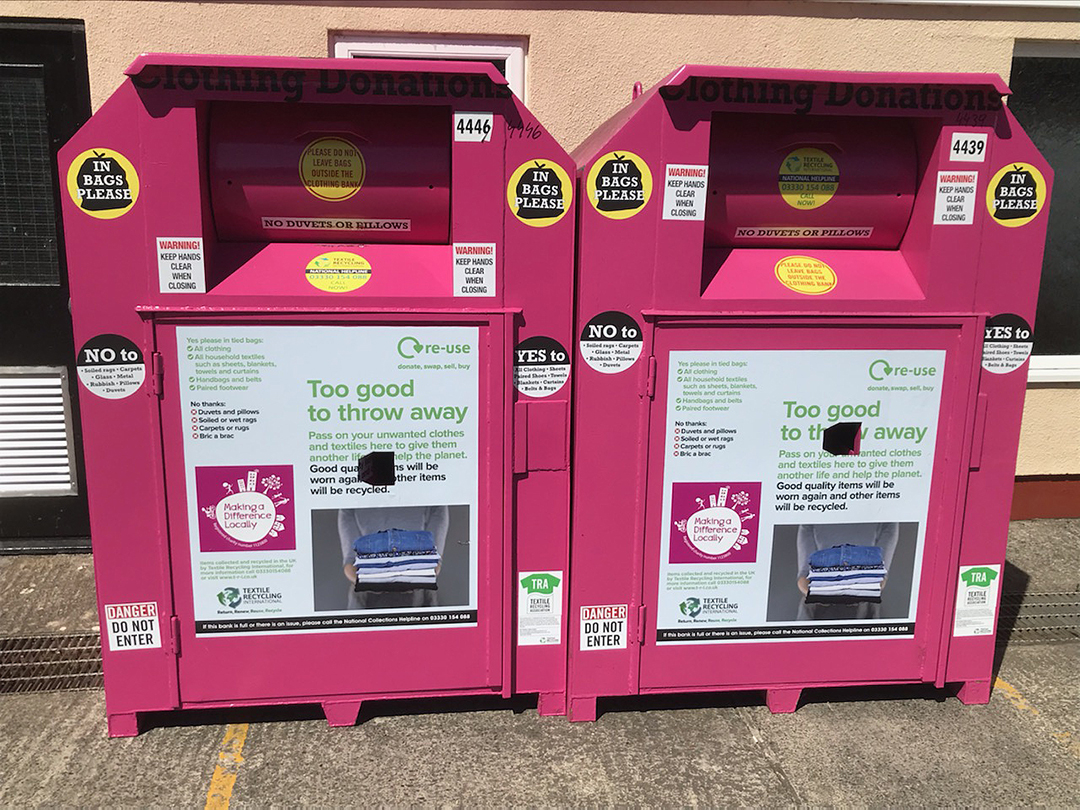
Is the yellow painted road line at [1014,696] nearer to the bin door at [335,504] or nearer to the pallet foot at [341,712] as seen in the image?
the bin door at [335,504]

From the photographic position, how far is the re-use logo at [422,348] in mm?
2670

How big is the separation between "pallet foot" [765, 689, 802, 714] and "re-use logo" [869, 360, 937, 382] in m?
1.31

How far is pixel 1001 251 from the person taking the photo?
2811 mm

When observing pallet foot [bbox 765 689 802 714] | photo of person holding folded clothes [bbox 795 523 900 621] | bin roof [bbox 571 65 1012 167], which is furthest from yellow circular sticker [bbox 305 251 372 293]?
pallet foot [bbox 765 689 802 714]

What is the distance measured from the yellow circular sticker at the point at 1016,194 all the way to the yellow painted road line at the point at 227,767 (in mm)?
3417

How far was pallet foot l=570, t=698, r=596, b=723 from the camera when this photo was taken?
2.97 m

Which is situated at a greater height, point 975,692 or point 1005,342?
point 1005,342

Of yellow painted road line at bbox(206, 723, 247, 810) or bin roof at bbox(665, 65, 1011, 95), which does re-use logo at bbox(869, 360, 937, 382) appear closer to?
bin roof at bbox(665, 65, 1011, 95)

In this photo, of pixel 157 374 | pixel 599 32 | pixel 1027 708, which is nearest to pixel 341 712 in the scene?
pixel 157 374

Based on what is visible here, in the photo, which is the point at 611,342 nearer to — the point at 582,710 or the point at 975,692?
the point at 582,710

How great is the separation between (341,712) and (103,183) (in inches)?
82.2

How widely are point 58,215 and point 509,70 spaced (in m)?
2.64

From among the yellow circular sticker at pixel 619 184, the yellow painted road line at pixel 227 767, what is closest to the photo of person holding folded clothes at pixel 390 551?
the yellow painted road line at pixel 227 767

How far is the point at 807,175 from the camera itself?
281cm
